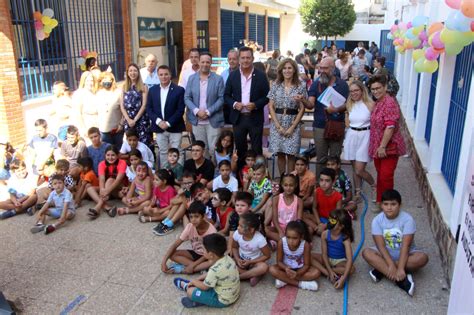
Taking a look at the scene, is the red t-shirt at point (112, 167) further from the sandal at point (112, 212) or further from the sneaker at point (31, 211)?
the sneaker at point (31, 211)

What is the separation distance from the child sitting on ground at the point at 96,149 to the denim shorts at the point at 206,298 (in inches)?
121

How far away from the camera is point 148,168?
5.61m

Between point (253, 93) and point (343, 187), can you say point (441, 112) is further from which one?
point (253, 93)

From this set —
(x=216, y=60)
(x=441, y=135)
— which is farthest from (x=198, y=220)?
(x=216, y=60)

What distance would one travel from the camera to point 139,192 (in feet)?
18.4

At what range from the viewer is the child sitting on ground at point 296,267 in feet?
12.6

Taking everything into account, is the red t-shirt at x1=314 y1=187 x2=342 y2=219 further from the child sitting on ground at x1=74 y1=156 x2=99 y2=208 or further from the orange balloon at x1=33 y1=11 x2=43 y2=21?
the orange balloon at x1=33 y1=11 x2=43 y2=21

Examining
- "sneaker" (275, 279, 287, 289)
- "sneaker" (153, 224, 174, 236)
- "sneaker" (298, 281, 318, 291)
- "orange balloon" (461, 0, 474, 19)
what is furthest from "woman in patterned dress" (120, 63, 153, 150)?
"orange balloon" (461, 0, 474, 19)

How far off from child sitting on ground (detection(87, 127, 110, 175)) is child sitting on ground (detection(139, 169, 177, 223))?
1091mm

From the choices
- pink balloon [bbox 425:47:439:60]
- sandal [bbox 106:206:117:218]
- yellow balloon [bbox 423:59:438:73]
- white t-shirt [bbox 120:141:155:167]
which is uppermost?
pink balloon [bbox 425:47:439:60]

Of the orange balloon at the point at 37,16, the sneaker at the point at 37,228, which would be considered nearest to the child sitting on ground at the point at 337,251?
the sneaker at the point at 37,228

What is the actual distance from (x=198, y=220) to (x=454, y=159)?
285cm

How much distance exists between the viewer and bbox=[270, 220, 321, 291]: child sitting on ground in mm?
3842

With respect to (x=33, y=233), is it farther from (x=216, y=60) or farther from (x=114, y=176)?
(x=216, y=60)
